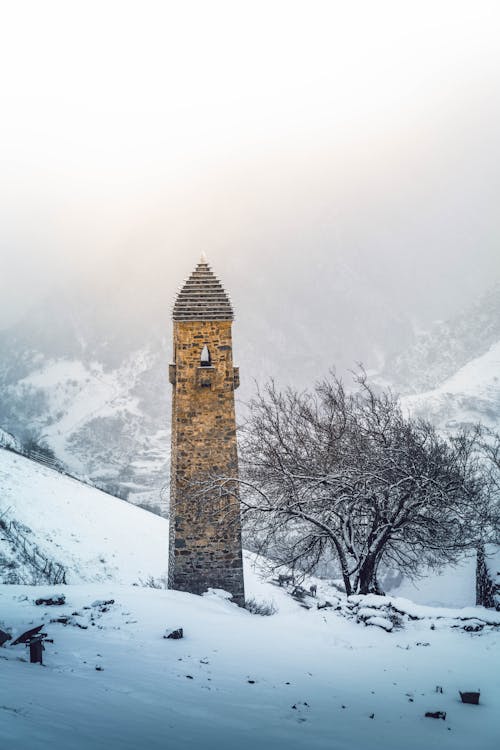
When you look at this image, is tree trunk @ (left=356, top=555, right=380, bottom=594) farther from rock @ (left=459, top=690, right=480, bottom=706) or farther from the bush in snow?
rock @ (left=459, top=690, right=480, bottom=706)

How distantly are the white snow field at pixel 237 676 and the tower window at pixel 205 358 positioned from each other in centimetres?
563

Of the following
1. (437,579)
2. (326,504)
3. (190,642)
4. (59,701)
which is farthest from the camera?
(437,579)

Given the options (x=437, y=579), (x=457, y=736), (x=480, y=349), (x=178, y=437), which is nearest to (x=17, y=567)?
(x=178, y=437)

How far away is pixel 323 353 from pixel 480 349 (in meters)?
58.4

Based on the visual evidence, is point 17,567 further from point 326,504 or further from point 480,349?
point 480,349

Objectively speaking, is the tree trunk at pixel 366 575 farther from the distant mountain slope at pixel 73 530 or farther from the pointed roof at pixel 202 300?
the distant mountain slope at pixel 73 530

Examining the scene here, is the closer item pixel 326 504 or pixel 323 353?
pixel 326 504

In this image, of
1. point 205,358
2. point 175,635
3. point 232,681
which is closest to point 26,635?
point 175,635

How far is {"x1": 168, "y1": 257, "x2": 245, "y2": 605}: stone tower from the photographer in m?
12.0

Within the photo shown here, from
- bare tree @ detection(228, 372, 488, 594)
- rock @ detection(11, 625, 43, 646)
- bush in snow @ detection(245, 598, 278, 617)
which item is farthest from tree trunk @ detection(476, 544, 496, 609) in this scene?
rock @ detection(11, 625, 43, 646)

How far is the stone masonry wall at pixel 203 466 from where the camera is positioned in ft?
39.3

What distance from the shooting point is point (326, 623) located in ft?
25.5

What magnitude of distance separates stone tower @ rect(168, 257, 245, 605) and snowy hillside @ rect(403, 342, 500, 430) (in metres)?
92.4

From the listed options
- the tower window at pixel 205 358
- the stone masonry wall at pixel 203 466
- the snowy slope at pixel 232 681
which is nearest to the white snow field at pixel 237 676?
the snowy slope at pixel 232 681
